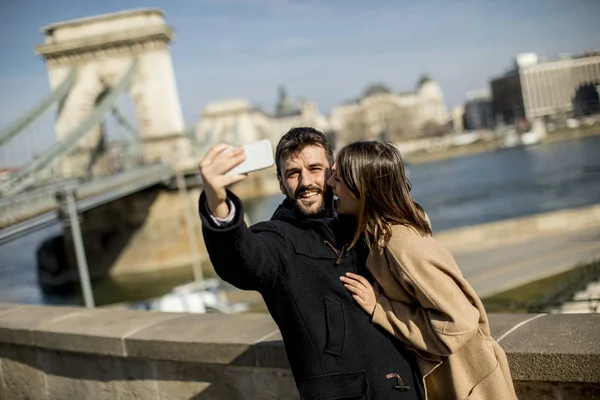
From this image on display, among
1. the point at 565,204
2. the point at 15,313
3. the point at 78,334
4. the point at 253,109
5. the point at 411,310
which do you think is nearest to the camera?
the point at 411,310

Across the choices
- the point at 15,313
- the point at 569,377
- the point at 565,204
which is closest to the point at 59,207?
the point at 15,313

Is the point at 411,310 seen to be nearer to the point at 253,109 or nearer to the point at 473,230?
the point at 473,230

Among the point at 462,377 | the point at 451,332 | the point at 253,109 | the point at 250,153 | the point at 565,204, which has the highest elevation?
the point at 253,109

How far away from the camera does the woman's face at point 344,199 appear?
168 cm

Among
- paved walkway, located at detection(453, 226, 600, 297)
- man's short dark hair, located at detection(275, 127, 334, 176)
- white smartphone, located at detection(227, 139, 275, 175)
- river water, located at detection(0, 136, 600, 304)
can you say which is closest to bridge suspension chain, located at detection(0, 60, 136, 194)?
river water, located at detection(0, 136, 600, 304)

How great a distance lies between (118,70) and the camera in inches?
1111

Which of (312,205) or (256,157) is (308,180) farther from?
(256,157)

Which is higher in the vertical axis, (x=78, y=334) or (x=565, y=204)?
(x=78, y=334)

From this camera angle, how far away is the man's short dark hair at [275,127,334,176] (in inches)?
71.9

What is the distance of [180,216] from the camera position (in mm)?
25469

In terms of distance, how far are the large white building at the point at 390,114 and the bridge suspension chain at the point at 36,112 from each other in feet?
243

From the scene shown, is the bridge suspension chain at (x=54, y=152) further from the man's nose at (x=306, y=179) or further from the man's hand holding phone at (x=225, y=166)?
the man's hand holding phone at (x=225, y=166)

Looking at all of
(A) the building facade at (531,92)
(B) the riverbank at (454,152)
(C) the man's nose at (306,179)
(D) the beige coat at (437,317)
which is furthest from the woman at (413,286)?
(B) the riverbank at (454,152)

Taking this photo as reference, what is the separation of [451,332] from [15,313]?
2.59 m
